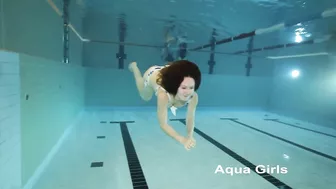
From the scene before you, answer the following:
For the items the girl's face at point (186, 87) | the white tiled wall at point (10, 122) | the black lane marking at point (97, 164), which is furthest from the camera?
the black lane marking at point (97, 164)

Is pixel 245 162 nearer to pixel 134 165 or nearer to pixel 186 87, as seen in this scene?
pixel 134 165

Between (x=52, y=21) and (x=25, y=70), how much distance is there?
69.6 inches

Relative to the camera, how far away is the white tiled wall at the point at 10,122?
1550 mm

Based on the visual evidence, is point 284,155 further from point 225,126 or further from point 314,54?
point 314,54

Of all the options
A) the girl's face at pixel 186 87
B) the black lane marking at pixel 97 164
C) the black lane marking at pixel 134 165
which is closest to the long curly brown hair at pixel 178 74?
the girl's face at pixel 186 87

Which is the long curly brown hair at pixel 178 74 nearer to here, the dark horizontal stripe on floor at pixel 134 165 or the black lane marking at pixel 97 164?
Answer: the dark horizontal stripe on floor at pixel 134 165

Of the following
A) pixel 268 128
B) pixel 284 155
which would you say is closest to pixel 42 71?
pixel 284 155

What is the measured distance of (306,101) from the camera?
7.20m

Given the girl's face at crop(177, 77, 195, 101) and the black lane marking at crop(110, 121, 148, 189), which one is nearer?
the girl's face at crop(177, 77, 195, 101)

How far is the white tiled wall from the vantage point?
1.55 meters

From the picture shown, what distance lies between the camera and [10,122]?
66.8 inches

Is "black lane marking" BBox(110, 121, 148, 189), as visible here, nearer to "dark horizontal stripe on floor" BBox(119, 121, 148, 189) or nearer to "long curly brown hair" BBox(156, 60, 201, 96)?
"dark horizontal stripe on floor" BBox(119, 121, 148, 189)

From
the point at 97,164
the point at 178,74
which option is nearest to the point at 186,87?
→ the point at 178,74

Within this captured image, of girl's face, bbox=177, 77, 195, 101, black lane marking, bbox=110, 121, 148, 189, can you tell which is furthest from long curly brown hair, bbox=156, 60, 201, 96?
black lane marking, bbox=110, 121, 148, 189
